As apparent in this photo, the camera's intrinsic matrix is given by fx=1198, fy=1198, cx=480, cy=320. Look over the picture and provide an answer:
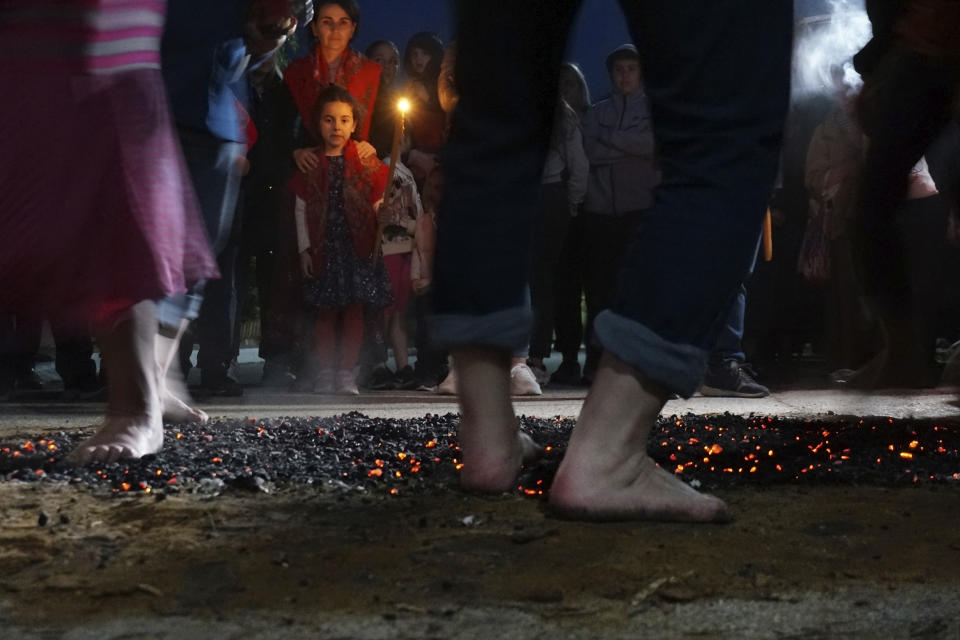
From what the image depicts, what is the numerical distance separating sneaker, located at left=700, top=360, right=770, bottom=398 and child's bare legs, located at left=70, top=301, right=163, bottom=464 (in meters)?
3.12

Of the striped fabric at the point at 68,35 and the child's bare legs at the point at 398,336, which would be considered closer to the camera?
the striped fabric at the point at 68,35

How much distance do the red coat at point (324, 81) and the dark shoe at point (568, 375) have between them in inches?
64.3

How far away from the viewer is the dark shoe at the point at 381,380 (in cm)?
609

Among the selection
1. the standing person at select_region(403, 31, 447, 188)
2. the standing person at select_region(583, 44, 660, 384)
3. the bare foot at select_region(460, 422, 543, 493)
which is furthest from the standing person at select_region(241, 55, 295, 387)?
the bare foot at select_region(460, 422, 543, 493)

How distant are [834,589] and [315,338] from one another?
15.3 ft

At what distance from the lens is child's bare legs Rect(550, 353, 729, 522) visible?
71.4 inches

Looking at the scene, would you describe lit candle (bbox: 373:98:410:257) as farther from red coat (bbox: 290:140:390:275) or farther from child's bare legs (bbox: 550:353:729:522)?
child's bare legs (bbox: 550:353:729:522)

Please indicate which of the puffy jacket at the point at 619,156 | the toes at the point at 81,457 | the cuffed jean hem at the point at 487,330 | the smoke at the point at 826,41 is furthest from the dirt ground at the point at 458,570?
the smoke at the point at 826,41

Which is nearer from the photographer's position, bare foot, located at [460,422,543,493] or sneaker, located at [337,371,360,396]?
bare foot, located at [460,422,543,493]

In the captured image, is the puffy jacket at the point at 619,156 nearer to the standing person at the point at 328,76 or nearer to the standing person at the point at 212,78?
the standing person at the point at 328,76

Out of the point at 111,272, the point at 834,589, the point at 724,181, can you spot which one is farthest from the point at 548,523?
the point at 111,272

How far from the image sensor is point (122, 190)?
2588mm

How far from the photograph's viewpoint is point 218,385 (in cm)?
541

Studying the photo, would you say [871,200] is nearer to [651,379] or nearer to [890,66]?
[890,66]
